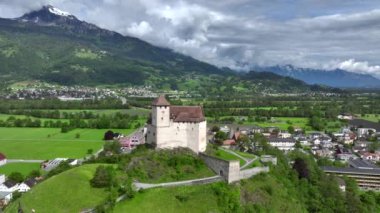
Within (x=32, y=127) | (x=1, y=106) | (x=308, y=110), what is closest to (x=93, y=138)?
(x=32, y=127)

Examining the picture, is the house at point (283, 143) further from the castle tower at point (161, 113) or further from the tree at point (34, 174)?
the tree at point (34, 174)

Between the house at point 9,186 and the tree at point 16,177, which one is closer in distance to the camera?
the house at point 9,186

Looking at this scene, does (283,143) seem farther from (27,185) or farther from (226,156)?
(27,185)

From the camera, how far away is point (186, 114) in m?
65.2

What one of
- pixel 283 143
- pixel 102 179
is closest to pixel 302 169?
pixel 102 179

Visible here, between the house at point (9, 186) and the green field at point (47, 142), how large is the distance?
19983 mm

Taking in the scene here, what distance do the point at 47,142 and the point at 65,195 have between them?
64479 millimetres

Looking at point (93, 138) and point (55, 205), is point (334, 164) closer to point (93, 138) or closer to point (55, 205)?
point (93, 138)

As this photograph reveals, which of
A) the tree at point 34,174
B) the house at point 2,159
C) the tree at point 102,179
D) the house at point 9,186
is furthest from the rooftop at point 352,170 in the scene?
the house at point 2,159

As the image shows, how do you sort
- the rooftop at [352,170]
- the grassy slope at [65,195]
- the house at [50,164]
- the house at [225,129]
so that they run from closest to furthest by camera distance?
the grassy slope at [65,195] → the house at [50,164] → the rooftop at [352,170] → the house at [225,129]

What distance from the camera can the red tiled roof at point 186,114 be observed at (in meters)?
64.3

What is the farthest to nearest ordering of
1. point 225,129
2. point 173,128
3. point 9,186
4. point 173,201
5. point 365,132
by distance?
point 365,132
point 225,129
point 9,186
point 173,128
point 173,201

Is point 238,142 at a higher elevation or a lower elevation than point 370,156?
higher

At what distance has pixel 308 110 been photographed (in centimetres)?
19200
